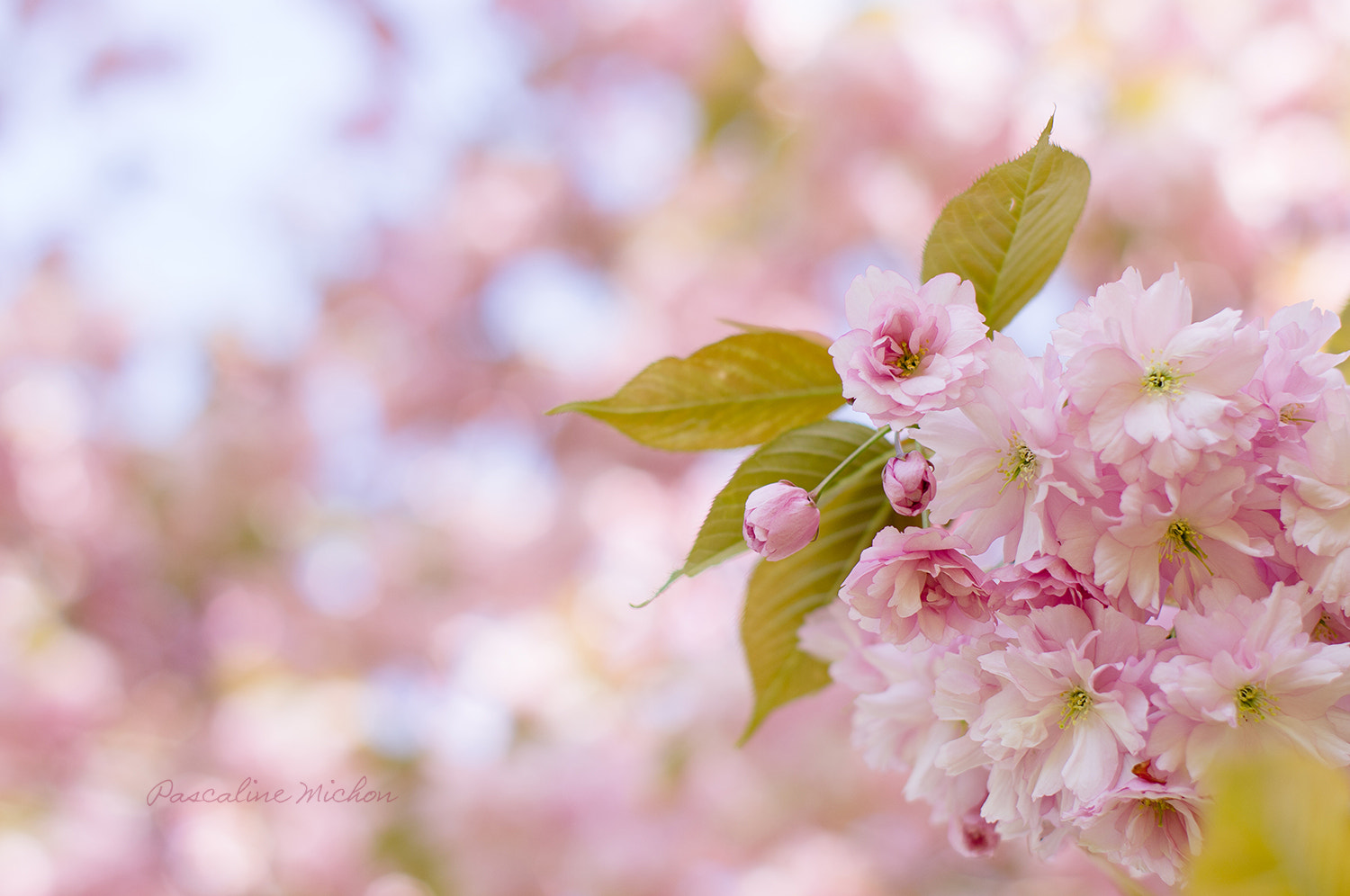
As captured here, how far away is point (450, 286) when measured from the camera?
9.15 ft

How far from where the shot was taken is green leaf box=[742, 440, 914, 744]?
418 millimetres

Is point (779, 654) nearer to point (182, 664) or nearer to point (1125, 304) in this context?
point (1125, 304)

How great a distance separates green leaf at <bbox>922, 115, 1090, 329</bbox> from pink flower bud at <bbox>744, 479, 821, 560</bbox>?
14 cm

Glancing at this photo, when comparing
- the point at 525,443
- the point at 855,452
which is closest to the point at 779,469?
the point at 855,452

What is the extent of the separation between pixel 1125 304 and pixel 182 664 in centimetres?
284

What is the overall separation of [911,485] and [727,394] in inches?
4.9

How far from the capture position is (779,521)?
34 centimetres

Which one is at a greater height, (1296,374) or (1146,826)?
(1296,374)

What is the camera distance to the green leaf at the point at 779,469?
15.4 inches

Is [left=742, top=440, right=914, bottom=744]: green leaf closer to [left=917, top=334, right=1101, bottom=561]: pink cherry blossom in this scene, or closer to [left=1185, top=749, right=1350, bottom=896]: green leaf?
[left=917, top=334, right=1101, bottom=561]: pink cherry blossom

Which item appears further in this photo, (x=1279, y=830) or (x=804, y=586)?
(x=804, y=586)

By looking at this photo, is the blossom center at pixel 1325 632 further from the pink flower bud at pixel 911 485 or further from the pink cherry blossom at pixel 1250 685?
the pink flower bud at pixel 911 485

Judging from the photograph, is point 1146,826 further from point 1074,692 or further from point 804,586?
point 804,586

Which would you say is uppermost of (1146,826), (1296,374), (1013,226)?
(1013,226)
